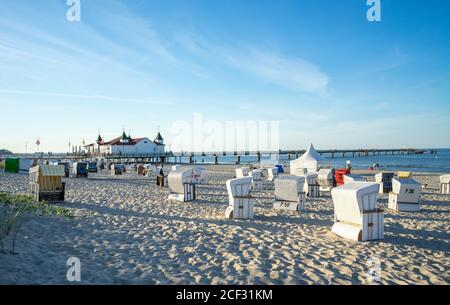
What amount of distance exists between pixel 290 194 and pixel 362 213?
3.67 m

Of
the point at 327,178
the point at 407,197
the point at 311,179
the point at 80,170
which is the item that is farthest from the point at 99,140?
the point at 407,197

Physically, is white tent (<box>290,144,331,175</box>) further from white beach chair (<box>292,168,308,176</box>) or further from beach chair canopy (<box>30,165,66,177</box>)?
beach chair canopy (<box>30,165,66,177</box>)

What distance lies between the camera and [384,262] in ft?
17.9

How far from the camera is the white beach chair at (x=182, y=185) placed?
39.7ft

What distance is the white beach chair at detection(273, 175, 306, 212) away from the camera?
407 inches

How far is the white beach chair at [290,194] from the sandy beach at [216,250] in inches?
26.3

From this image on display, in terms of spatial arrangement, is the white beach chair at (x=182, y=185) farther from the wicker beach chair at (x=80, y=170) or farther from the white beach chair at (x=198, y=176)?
the wicker beach chair at (x=80, y=170)

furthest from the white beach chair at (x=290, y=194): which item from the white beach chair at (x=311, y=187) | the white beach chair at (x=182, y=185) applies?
the white beach chair at (x=311, y=187)

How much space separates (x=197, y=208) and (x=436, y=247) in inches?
256

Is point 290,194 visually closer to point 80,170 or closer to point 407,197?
point 407,197

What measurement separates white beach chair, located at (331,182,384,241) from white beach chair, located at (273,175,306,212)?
10.4ft

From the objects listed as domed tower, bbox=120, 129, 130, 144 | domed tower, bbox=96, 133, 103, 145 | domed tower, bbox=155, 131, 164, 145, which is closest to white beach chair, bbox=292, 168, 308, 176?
domed tower, bbox=120, 129, 130, 144
